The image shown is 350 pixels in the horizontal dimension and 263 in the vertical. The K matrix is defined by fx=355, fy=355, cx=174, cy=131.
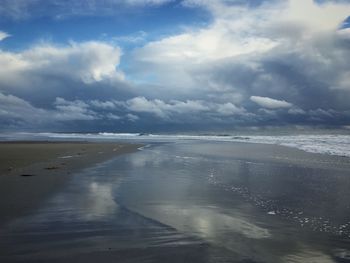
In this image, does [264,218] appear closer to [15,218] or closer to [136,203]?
[136,203]

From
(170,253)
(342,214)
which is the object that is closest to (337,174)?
(342,214)

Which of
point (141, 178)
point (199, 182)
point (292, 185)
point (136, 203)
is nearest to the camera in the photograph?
point (136, 203)

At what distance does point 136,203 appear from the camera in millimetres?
10984

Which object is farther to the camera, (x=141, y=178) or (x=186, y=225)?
(x=141, y=178)

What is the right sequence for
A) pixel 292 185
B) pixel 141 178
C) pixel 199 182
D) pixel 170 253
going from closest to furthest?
pixel 170 253 → pixel 292 185 → pixel 199 182 → pixel 141 178

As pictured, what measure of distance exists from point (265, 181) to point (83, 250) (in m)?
10.6

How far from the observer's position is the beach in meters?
6.43

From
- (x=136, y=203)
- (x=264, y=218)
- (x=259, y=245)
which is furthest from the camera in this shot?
(x=136, y=203)

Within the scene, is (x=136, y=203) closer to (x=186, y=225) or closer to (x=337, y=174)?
(x=186, y=225)

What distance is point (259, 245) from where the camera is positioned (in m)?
6.97

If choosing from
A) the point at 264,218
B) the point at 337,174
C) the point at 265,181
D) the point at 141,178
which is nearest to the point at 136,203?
the point at 264,218

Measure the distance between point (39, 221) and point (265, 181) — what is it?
1003 cm

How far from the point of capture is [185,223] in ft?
28.2

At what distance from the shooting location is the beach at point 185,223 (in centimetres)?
643
